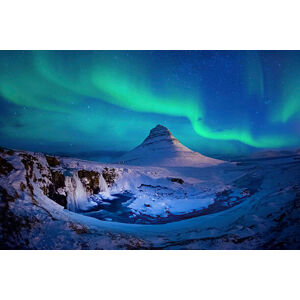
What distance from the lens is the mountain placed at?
498 inches

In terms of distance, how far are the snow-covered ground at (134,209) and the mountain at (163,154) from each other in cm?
402

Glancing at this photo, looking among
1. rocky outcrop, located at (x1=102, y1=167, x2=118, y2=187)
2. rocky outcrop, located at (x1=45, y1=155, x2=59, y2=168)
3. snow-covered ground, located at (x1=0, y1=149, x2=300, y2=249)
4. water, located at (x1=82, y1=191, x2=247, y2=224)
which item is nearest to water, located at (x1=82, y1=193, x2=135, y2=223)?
water, located at (x1=82, y1=191, x2=247, y2=224)

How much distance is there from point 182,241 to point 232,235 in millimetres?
928

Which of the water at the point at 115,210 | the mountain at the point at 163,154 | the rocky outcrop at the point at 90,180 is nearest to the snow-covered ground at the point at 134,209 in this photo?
the rocky outcrop at the point at 90,180

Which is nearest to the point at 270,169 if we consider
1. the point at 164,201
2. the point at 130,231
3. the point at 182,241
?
the point at 164,201

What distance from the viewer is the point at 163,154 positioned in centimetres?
1702

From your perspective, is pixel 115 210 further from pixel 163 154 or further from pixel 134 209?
pixel 163 154

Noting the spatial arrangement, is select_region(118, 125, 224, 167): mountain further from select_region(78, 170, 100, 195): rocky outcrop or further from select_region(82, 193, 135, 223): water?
select_region(82, 193, 135, 223): water

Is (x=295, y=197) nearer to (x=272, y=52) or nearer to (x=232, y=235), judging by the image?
(x=232, y=235)

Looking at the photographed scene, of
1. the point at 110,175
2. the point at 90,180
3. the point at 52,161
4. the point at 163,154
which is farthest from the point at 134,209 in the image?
the point at 163,154

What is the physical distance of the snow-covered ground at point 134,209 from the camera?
122 inches

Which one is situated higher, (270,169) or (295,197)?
(270,169)

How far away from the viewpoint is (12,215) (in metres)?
3.05

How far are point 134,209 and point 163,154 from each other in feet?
37.2
